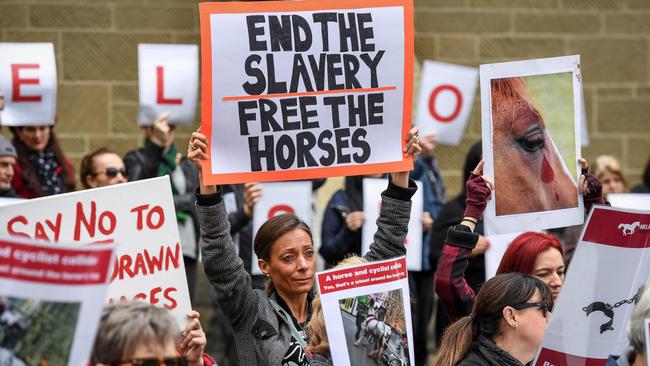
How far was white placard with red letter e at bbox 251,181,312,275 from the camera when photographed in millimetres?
7586

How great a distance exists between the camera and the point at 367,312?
398cm

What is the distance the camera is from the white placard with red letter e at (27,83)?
727cm

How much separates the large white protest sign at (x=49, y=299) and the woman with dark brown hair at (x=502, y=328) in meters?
1.57

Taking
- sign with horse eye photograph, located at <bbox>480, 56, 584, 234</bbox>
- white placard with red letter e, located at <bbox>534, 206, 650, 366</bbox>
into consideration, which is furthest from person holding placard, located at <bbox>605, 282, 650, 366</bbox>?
sign with horse eye photograph, located at <bbox>480, 56, 584, 234</bbox>

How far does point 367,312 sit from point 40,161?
4.08 m

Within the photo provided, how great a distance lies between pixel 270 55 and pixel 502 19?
18.5ft

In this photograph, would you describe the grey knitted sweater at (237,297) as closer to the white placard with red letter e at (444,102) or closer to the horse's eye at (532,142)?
the horse's eye at (532,142)

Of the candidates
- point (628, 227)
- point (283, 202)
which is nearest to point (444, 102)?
point (283, 202)

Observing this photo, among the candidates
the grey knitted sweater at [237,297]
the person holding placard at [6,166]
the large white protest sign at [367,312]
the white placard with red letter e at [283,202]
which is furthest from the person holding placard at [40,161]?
the large white protest sign at [367,312]

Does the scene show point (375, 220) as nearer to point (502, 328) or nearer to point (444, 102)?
point (444, 102)

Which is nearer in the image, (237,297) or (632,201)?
(237,297)

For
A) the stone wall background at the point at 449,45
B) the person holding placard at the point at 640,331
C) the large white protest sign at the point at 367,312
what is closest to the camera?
the person holding placard at the point at 640,331


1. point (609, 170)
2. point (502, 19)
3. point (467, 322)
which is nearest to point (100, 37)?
point (502, 19)

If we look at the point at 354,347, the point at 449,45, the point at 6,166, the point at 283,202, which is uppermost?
the point at 449,45
